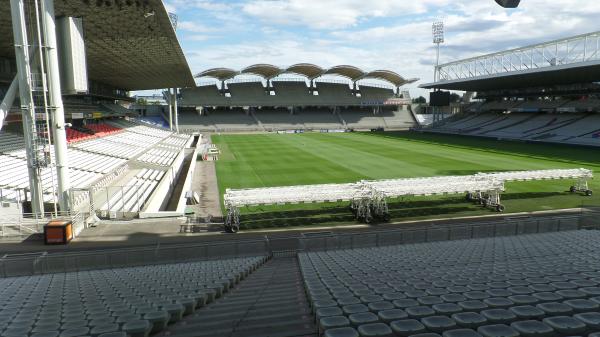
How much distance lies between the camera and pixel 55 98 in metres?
14.8

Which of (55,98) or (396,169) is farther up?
(55,98)

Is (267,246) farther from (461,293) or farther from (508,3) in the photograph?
(508,3)

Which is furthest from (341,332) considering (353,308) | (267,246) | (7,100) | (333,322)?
(7,100)

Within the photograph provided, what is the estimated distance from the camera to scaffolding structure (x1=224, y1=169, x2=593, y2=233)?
666 inches

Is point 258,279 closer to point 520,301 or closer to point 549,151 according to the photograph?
point 520,301

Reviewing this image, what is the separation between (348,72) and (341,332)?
80758 mm

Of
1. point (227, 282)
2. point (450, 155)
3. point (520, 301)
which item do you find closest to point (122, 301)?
point (227, 282)

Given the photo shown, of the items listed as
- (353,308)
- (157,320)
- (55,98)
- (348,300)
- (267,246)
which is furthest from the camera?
(55,98)

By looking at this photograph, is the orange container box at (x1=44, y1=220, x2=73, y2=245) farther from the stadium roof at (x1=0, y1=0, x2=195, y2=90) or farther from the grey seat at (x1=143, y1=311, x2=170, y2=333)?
the grey seat at (x1=143, y1=311, x2=170, y2=333)

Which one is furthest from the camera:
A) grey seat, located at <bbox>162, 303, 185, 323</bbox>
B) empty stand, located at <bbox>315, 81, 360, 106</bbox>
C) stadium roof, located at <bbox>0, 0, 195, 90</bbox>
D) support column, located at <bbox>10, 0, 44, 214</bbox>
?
empty stand, located at <bbox>315, 81, 360, 106</bbox>

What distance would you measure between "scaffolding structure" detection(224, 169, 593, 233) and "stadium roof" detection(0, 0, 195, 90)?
30.1 ft

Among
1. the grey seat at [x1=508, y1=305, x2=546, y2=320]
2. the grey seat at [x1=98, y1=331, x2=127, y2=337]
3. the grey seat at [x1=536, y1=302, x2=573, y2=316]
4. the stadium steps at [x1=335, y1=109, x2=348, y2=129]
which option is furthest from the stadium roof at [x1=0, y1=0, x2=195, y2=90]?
the stadium steps at [x1=335, y1=109, x2=348, y2=129]

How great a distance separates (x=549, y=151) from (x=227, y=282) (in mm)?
44585

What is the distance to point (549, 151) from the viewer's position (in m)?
42.5
